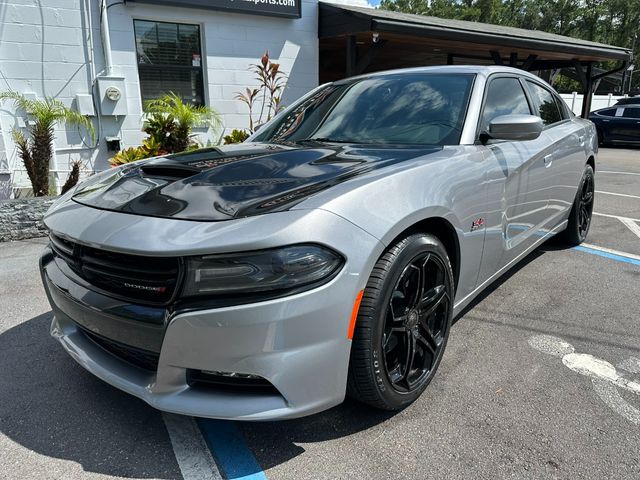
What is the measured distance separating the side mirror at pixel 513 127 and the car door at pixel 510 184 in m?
0.12

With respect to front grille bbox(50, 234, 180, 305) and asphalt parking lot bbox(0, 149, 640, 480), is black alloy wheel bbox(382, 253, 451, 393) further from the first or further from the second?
front grille bbox(50, 234, 180, 305)

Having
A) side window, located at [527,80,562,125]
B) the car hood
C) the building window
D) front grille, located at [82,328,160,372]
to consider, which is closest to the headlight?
the car hood

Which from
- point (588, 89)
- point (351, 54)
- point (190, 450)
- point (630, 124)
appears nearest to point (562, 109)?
point (190, 450)

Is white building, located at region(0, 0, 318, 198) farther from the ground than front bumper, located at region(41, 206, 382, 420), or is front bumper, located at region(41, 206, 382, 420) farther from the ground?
white building, located at region(0, 0, 318, 198)

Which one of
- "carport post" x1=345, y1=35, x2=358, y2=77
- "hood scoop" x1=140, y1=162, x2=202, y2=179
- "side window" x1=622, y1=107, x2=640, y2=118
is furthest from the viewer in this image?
"side window" x1=622, y1=107, x2=640, y2=118

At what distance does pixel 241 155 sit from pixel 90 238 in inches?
40.0

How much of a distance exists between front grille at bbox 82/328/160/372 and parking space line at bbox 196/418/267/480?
441 millimetres

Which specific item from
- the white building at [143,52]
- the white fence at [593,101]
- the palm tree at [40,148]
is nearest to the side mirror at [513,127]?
the palm tree at [40,148]

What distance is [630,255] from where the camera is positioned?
184 inches

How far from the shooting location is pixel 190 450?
2.06 m

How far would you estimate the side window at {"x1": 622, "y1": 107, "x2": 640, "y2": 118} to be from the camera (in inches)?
640

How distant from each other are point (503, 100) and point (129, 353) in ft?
9.21

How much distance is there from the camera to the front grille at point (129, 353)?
1.91m

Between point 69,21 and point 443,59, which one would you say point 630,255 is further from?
point 443,59
